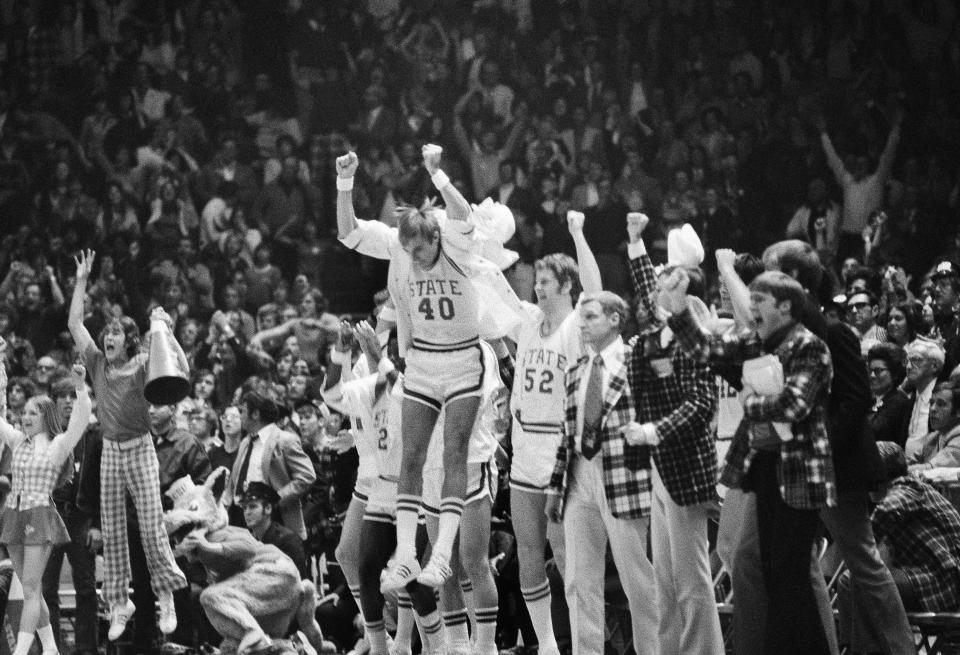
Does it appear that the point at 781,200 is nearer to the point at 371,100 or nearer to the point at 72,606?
the point at 371,100

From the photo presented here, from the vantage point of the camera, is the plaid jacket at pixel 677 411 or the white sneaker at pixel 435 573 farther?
the white sneaker at pixel 435 573

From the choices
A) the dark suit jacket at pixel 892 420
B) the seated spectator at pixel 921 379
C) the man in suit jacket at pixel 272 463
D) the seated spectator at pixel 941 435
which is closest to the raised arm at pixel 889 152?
the seated spectator at pixel 921 379

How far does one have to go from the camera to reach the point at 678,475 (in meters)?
6.83

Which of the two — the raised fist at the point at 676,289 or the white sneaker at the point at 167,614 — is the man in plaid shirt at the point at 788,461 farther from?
the white sneaker at the point at 167,614

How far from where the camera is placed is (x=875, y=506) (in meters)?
7.71

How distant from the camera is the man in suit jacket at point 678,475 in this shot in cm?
678

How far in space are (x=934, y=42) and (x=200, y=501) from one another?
9.95 meters

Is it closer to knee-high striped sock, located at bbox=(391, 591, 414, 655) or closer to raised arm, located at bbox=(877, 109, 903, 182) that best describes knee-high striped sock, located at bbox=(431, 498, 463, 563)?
knee-high striped sock, located at bbox=(391, 591, 414, 655)

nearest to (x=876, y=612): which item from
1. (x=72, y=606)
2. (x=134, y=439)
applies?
(x=134, y=439)

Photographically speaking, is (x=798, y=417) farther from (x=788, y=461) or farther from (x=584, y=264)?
(x=584, y=264)

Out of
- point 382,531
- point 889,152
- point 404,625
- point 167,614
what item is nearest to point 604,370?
point 382,531

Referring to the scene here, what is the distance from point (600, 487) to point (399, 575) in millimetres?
987

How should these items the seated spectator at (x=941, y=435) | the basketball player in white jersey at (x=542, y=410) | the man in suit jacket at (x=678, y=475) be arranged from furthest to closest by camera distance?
the seated spectator at (x=941, y=435), the basketball player in white jersey at (x=542, y=410), the man in suit jacket at (x=678, y=475)

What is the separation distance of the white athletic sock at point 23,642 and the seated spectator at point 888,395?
504 cm
